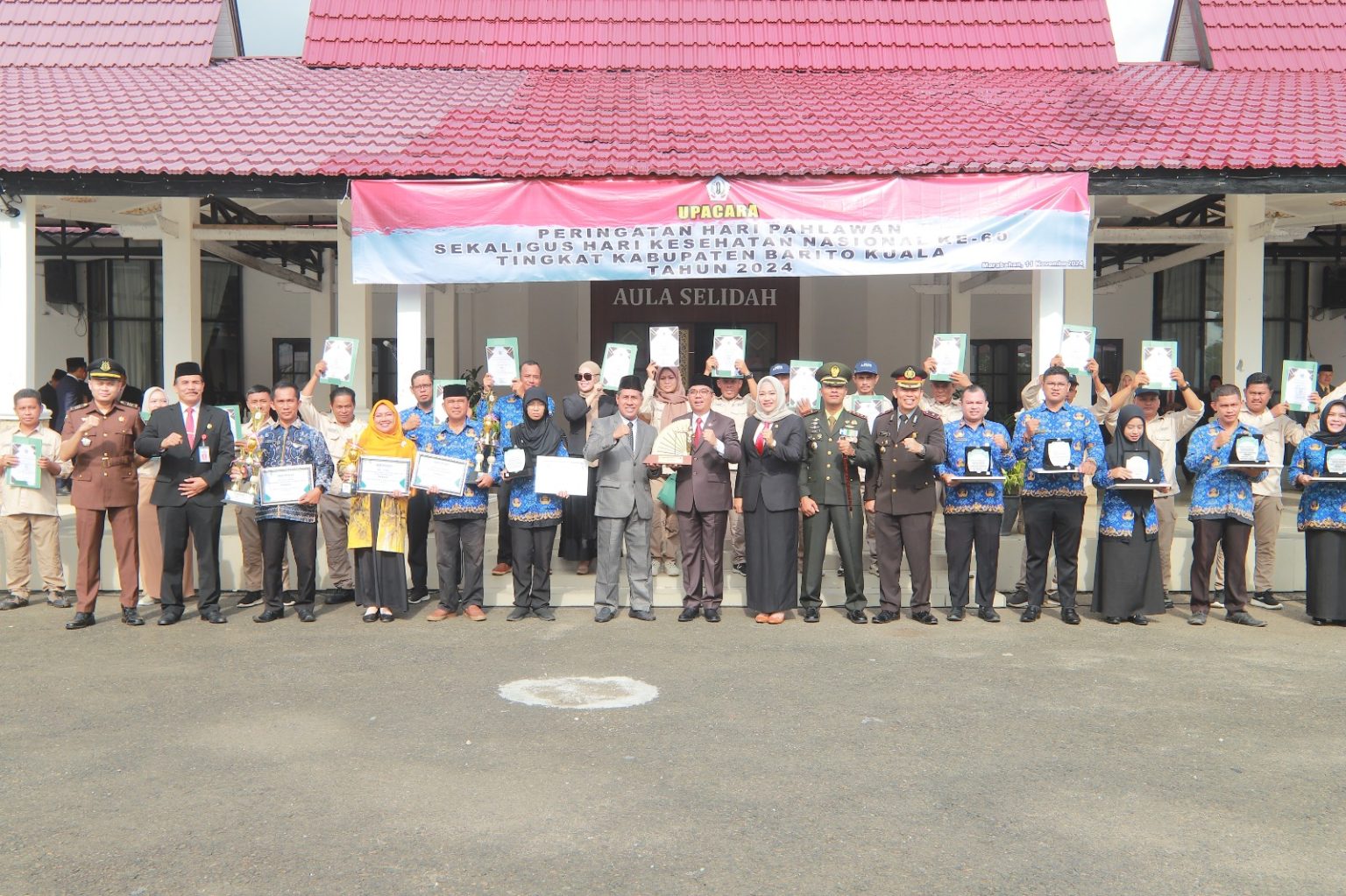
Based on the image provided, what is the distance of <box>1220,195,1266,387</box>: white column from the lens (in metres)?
11.8

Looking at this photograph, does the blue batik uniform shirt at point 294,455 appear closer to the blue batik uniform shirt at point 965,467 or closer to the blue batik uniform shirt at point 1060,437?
the blue batik uniform shirt at point 965,467

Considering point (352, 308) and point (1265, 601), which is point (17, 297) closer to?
point (352, 308)

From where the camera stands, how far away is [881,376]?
1622cm

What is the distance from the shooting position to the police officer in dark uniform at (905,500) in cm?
812

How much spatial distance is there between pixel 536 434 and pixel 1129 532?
14.0 feet

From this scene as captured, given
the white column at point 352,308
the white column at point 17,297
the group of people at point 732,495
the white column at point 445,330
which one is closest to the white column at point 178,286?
the white column at point 352,308

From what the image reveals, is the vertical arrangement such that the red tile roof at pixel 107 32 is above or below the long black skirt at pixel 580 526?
above

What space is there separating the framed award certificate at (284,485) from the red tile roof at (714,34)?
7665 millimetres

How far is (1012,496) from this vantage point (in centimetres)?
985

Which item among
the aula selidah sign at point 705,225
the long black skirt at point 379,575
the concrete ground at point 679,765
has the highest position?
the aula selidah sign at point 705,225

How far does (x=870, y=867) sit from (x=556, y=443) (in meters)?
4.85

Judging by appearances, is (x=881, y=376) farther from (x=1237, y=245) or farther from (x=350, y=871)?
(x=350, y=871)

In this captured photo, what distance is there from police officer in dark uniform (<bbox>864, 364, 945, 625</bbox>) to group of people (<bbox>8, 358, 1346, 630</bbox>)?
0.05 feet

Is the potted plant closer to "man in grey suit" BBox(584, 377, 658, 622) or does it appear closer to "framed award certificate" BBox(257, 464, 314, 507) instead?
"man in grey suit" BBox(584, 377, 658, 622)
